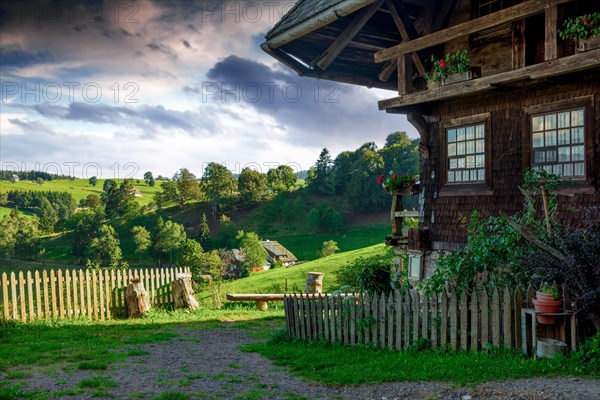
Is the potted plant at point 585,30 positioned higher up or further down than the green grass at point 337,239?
higher up

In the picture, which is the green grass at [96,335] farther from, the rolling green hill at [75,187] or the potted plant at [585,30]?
the rolling green hill at [75,187]

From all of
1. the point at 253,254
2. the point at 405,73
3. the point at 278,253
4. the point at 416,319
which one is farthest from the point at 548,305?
the point at 278,253

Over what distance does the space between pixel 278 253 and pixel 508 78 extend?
228ft

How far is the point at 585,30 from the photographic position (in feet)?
31.4

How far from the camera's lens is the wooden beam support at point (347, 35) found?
11920 millimetres

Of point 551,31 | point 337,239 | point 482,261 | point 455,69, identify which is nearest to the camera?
point 551,31

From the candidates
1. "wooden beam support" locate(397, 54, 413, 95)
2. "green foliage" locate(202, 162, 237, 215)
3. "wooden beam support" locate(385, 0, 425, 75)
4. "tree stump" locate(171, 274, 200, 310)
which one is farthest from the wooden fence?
"green foliage" locate(202, 162, 237, 215)

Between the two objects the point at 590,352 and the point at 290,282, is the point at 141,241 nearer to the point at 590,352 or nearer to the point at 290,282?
the point at 290,282

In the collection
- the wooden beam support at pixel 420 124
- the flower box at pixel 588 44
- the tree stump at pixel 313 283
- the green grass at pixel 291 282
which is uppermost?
the flower box at pixel 588 44

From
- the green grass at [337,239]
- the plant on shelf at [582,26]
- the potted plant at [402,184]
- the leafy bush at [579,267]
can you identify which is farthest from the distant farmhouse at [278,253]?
the leafy bush at [579,267]

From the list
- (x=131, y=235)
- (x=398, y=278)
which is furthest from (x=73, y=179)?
(x=398, y=278)

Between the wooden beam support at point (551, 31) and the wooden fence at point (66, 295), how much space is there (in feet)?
43.3

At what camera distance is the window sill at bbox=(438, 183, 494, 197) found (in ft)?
40.1

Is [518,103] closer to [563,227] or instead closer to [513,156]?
[513,156]
